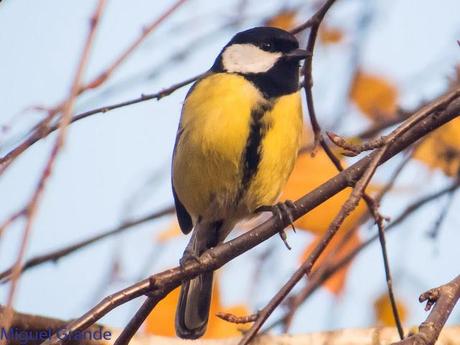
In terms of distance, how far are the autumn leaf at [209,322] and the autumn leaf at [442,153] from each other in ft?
3.19

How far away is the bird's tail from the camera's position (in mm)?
2895

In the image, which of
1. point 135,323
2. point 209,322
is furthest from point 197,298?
point 135,323

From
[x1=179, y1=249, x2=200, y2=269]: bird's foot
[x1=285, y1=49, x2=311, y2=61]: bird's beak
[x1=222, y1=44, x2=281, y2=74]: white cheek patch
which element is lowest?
[x1=179, y1=249, x2=200, y2=269]: bird's foot

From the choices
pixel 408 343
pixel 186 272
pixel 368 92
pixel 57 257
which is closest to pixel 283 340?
pixel 186 272

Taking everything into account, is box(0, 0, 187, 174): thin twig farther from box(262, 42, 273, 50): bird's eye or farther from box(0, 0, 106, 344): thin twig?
box(262, 42, 273, 50): bird's eye

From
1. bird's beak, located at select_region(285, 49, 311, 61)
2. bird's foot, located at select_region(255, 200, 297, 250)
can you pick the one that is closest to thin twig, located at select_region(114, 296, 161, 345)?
bird's foot, located at select_region(255, 200, 297, 250)

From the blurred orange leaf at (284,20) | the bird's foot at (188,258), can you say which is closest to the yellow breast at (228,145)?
the bird's foot at (188,258)

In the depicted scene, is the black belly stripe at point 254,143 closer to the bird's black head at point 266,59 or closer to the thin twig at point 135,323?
the bird's black head at point 266,59

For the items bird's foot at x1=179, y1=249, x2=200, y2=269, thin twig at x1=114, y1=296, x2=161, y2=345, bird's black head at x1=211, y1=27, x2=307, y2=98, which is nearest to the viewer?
thin twig at x1=114, y1=296, x2=161, y2=345

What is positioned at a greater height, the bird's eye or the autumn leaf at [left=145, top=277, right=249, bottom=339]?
the bird's eye

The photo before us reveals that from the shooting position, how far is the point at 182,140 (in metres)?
2.93

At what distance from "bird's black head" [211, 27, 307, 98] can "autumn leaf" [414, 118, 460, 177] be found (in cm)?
60

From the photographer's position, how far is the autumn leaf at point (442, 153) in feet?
10.7

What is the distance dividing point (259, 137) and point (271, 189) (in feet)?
0.73
